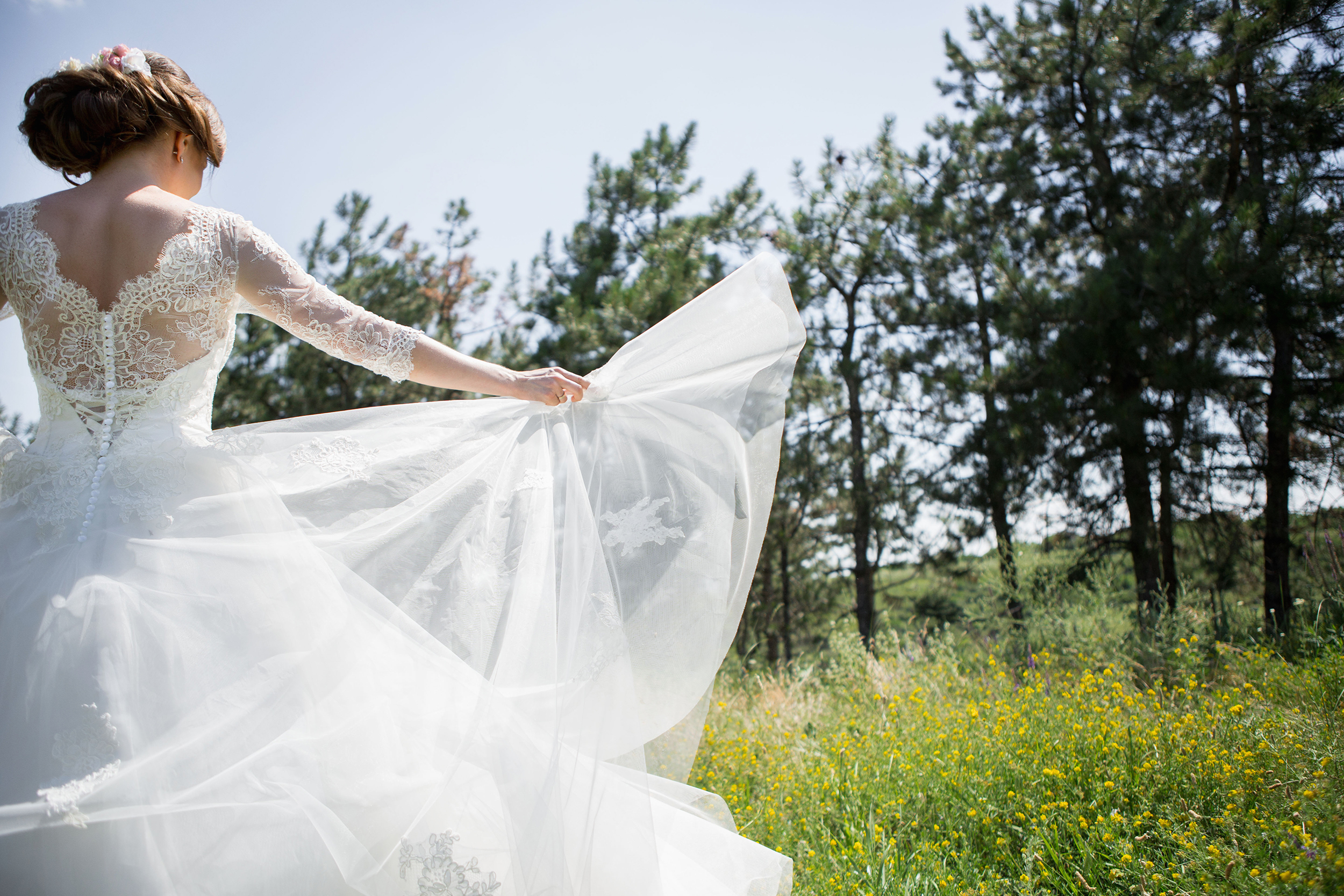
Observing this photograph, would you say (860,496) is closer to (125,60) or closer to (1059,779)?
(1059,779)

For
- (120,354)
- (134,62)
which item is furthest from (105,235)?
(134,62)

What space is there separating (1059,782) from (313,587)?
2.46m

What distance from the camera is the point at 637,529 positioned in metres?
2.06

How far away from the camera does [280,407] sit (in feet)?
36.0

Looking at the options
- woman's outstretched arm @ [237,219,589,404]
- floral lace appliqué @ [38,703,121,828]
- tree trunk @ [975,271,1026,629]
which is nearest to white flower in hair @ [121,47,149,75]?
woman's outstretched arm @ [237,219,589,404]

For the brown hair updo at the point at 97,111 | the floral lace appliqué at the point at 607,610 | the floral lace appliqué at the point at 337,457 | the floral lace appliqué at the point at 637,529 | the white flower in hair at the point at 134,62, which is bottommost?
the floral lace appliqué at the point at 607,610

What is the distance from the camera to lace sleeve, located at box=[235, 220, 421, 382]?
5.92 ft

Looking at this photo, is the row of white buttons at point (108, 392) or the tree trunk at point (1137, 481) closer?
the row of white buttons at point (108, 392)

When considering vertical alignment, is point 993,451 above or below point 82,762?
above

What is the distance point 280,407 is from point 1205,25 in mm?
12367

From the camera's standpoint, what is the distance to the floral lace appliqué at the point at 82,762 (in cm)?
131

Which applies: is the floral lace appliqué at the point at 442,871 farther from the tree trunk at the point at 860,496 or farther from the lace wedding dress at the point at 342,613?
the tree trunk at the point at 860,496

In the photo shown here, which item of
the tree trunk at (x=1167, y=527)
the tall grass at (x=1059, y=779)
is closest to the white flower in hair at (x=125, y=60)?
the tall grass at (x=1059, y=779)

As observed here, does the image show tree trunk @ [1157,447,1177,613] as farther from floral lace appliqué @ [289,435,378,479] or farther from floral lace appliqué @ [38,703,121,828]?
floral lace appliqué @ [38,703,121,828]
